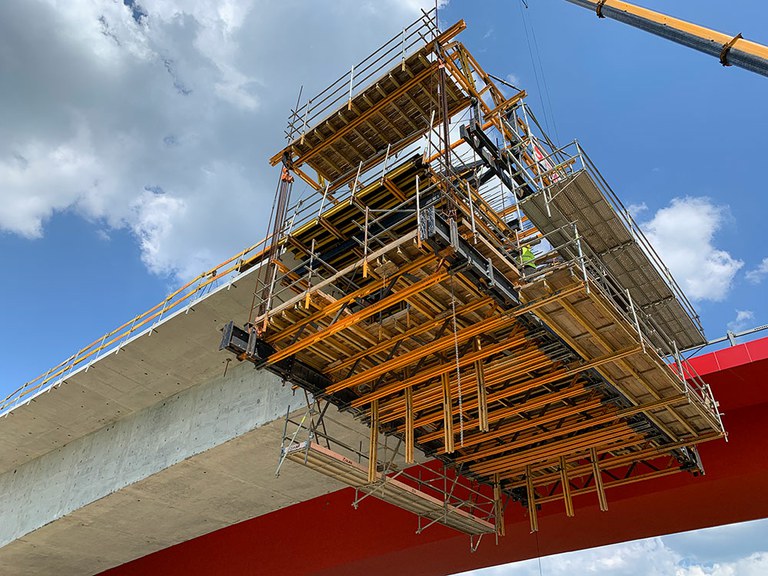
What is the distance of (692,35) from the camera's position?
1759cm

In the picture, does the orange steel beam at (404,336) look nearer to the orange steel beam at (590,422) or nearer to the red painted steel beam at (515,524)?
the orange steel beam at (590,422)

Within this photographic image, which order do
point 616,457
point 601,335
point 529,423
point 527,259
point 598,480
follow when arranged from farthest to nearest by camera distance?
point 616,457 → point 598,480 → point 529,423 → point 527,259 → point 601,335

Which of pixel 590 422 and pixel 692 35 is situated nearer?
pixel 590 422

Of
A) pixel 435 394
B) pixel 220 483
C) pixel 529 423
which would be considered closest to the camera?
pixel 435 394

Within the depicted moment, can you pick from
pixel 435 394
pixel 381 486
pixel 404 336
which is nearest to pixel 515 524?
pixel 381 486

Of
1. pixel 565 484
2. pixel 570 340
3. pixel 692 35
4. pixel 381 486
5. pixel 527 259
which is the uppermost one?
pixel 692 35

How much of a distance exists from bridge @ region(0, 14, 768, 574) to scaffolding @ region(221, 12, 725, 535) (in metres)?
0.06

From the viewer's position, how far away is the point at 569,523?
16.9 m

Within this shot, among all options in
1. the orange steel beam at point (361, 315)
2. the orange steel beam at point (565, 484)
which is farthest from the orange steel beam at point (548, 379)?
the orange steel beam at point (361, 315)

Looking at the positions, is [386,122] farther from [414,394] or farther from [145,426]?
[145,426]

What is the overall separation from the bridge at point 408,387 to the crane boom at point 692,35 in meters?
4.70

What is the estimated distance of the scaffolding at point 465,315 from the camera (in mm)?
11461

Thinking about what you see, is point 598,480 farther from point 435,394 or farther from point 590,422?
point 435,394

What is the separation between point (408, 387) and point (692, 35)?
12.6 metres
